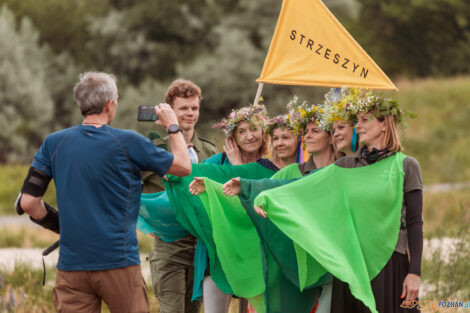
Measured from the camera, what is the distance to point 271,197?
557cm

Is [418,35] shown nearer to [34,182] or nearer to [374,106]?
[374,106]

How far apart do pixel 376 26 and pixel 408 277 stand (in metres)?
41.4

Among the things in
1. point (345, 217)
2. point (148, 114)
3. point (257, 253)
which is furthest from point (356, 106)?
point (148, 114)

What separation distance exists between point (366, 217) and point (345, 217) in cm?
15

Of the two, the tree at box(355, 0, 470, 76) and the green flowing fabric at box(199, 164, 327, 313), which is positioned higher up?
the tree at box(355, 0, 470, 76)

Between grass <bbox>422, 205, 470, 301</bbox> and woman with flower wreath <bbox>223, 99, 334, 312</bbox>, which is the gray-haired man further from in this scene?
grass <bbox>422, 205, 470, 301</bbox>

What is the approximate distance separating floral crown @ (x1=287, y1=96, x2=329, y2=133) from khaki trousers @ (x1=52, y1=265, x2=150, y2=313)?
2.12 m

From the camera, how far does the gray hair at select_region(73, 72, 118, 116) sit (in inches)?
188

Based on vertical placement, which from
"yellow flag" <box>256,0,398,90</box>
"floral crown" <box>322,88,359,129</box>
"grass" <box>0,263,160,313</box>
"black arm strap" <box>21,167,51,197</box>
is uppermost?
"yellow flag" <box>256,0,398,90</box>

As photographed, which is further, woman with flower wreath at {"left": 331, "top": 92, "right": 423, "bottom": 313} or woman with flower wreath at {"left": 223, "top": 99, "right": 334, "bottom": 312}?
woman with flower wreath at {"left": 223, "top": 99, "right": 334, "bottom": 312}

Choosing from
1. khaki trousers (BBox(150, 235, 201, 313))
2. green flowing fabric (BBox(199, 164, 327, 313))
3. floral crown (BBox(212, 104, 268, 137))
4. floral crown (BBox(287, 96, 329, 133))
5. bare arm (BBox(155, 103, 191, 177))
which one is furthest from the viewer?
→ floral crown (BBox(212, 104, 268, 137))

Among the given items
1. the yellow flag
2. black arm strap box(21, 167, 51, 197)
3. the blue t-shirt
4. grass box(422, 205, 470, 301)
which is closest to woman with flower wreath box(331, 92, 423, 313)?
the yellow flag

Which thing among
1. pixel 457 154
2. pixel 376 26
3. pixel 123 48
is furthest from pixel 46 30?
pixel 457 154

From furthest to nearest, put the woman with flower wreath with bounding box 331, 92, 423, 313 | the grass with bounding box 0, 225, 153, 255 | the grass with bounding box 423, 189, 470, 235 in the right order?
the grass with bounding box 423, 189, 470, 235, the grass with bounding box 0, 225, 153, 255, the woman with flower wreath with bounding box 331, 92, 423, 313
